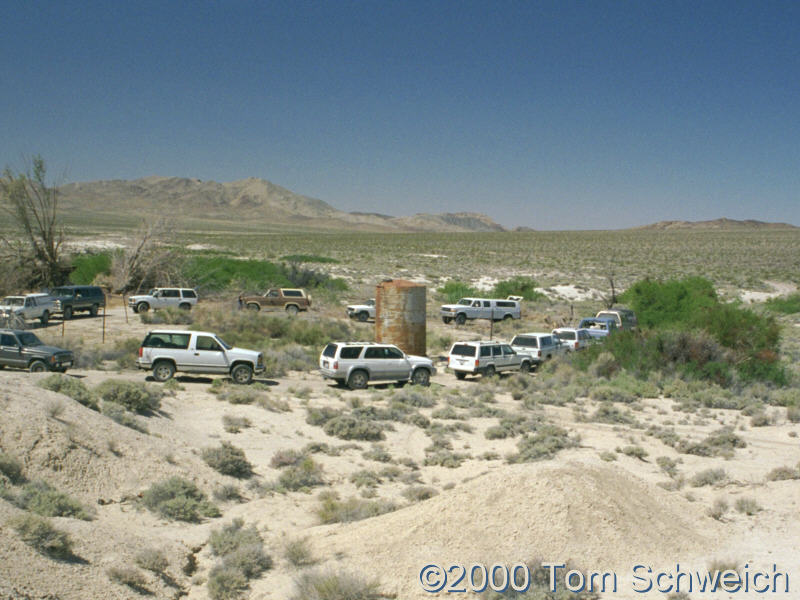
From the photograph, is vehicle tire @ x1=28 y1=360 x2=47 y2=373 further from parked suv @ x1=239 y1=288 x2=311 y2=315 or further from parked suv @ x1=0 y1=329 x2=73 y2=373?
Answer: parked suv @ x1=239 y1=288 x2=311 y2=315

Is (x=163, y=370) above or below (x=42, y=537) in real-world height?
below

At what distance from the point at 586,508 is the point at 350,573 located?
316 cm

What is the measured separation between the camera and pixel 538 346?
2684 cm

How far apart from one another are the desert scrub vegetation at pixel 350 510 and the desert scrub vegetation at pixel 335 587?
271cm

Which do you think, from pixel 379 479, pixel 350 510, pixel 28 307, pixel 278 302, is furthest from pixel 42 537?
pixel 278 302

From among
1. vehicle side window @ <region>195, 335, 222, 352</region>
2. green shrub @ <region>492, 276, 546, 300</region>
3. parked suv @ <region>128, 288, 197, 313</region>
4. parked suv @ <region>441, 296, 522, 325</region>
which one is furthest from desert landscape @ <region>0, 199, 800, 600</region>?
green shrub @ <region>492, 276, 546, 300</region>

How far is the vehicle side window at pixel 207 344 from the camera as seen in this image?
854 inches

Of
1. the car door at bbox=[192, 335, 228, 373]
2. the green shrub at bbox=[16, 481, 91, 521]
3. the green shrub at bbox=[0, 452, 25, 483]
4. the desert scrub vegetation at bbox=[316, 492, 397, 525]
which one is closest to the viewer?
the green shrub at bbox=[16, 481, 91, 521]

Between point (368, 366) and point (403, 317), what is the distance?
5815mm

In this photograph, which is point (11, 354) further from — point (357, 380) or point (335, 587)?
point (335, 587)

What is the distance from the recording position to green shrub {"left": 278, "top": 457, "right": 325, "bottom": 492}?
43.1 ft

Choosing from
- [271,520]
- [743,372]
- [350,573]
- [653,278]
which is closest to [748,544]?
[350,573]

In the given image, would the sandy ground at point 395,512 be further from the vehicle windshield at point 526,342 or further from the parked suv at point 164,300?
the parked suv at point 164,300

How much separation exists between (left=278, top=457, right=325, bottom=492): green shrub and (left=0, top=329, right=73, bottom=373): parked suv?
995cm
